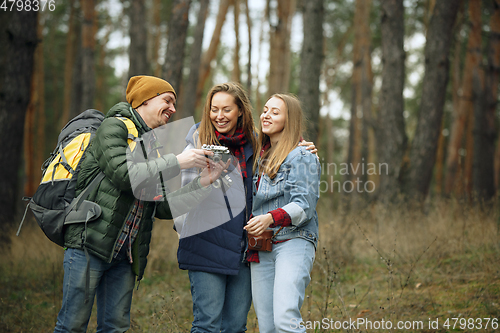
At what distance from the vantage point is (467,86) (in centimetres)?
1240

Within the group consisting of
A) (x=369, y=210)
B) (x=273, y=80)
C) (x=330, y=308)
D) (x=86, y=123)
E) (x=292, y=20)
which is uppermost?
(x=292, y=20)

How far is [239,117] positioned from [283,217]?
835 mm

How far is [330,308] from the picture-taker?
430 cm

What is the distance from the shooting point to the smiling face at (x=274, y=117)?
263 cm

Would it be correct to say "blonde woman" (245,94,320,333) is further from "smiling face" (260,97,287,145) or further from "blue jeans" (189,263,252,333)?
"blue jeans" (189,263,252,333)

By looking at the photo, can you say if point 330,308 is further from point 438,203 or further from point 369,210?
point 438,203

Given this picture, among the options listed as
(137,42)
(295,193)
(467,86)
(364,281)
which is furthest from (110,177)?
(467,86)

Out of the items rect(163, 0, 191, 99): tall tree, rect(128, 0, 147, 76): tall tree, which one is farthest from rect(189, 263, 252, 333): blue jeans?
rect(128, 0, 147, 76): tall tree

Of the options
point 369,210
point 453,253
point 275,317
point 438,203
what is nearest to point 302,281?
point 275,317

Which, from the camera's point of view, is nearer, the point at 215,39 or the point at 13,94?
the point at 13,94

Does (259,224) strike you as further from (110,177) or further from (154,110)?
(154,110)

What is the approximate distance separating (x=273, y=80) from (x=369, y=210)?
7.24m

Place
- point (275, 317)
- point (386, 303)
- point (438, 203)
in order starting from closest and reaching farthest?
point (275, 317), point (386, 303), point (438, 203)

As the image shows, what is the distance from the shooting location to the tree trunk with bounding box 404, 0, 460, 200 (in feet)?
25.1
